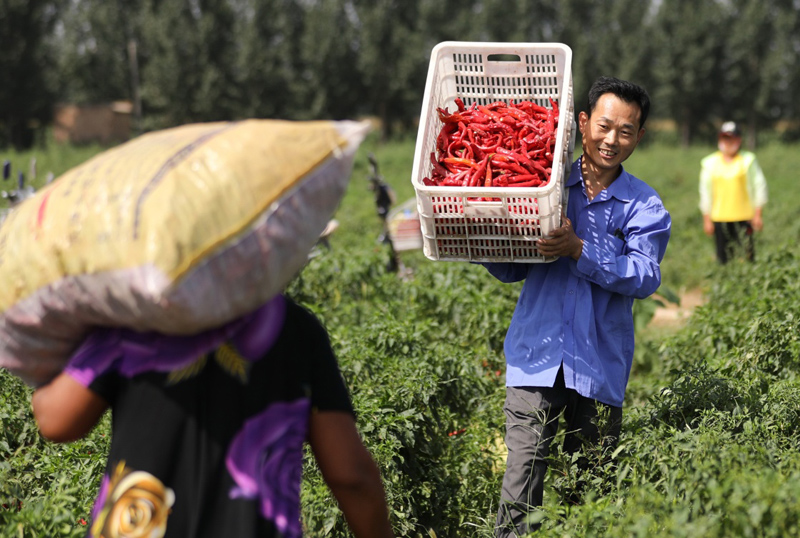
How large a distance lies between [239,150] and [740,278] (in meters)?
5.28

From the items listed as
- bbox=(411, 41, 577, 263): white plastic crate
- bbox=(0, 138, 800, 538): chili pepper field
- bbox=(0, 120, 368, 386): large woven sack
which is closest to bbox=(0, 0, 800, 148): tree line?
bbox=(0, 138, 800, 538): chili pepper field

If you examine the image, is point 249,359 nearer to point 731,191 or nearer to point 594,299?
point 594,299

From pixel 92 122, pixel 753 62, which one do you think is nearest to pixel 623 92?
pixel 92 122

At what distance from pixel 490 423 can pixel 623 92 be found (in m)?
1.84

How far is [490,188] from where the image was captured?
2.82m

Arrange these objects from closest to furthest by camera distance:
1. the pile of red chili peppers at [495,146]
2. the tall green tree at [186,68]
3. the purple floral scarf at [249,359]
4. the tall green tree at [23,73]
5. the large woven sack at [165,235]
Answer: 1. the large woven sack at [165,235]
2. the purple floral scarf at [249,359]
3. the pile of red chili peppers at [495,146]
4. the tall green tree at [23,73]
5. the tall green tree at [186,68]

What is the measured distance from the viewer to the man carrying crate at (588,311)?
115 inches

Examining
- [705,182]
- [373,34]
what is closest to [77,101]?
[373,34]

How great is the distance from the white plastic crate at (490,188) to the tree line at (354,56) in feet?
134

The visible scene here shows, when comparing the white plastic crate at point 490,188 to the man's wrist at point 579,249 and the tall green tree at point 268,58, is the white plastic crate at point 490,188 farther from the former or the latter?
the tall green tree at point 268,58

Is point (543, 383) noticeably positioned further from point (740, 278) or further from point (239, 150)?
point (740, 278)

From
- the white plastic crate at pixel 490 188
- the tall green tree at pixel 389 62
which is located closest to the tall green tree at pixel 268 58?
the tall green tree at pixel 389 62

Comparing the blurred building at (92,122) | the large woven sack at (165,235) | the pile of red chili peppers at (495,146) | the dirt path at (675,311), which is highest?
the large woven sack at (165,235)

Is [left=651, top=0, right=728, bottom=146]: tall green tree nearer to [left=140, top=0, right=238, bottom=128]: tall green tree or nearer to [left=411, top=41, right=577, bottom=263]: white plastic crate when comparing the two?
[left=140, top=0, right=238, bottom=128]: tall green tree
